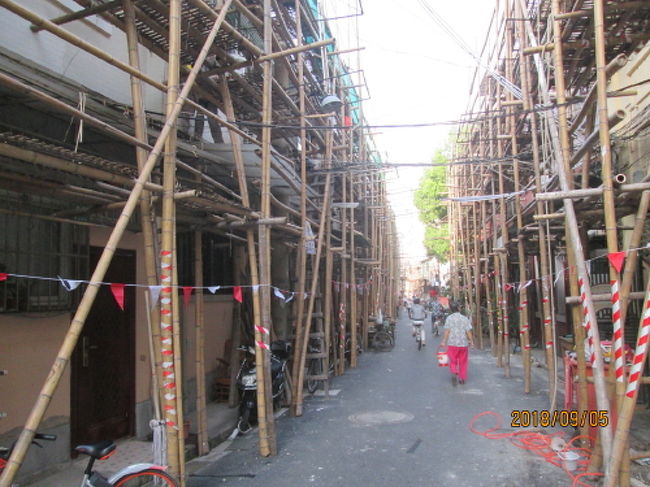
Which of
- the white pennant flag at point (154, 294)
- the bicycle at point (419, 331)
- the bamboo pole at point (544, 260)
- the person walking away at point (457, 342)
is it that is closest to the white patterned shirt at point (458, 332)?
the person walking away at point (457, 342)

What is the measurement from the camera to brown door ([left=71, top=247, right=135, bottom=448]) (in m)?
6.00

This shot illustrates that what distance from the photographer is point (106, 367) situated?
6488 mm

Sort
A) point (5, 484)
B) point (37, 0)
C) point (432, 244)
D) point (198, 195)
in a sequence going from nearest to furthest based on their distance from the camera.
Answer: point (5, 484)
point (198, 195)
point (37, 0)
point (432, 244)

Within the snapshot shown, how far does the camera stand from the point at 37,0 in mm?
5633

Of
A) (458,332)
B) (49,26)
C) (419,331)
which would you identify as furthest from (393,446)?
(419,331)

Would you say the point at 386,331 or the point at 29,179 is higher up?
the point at 29,179

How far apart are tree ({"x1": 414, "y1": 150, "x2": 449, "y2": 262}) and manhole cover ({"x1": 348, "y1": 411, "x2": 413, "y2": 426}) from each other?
858 inches

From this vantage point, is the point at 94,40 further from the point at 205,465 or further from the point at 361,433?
the point at 361,433

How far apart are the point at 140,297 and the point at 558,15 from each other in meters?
6.46

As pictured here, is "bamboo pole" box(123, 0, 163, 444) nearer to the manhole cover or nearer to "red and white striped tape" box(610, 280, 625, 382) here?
the manhole cover

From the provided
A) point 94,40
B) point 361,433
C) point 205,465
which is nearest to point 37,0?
point 94,40

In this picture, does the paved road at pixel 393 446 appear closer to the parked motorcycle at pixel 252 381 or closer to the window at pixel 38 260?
the parked motorcycle at pixel 252 381

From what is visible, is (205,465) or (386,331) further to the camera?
(386,331)

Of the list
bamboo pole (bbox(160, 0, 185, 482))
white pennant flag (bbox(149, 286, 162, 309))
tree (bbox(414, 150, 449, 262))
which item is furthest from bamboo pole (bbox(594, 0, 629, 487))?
tree (bbox(414, 150, 449, 262))
